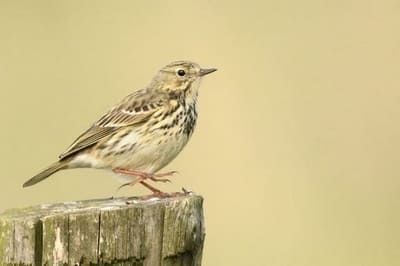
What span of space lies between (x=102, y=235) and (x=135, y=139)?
329 centimetres

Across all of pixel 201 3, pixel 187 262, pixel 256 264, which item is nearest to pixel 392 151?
pixel 256 264

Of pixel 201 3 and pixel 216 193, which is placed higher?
pixel 201 3

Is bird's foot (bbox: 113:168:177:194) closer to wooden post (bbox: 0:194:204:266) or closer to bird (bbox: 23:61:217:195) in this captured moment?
bird (bbox: 23:61:217:195)

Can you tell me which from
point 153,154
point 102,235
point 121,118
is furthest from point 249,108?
point 102,235

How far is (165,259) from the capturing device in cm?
444

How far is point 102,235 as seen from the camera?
4312 millimetres

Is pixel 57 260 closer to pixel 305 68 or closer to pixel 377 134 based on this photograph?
pixel 377 134

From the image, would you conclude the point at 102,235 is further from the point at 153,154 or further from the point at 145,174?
the point at 153,154

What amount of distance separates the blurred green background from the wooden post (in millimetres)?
5289

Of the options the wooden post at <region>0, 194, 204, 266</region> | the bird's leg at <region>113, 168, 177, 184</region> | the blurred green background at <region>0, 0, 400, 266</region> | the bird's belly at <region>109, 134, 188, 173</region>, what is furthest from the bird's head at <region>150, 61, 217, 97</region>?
A: the wooden post at <region>0, 194, 204, 266</region>

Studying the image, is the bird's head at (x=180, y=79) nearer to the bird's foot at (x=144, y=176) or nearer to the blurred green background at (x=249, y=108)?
the bird's foot at (x=144, y=176)

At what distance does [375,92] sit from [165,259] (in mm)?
8446

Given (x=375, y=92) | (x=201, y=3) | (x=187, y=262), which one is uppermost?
(x=201, y=3)

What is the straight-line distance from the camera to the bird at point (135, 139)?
747 cm
